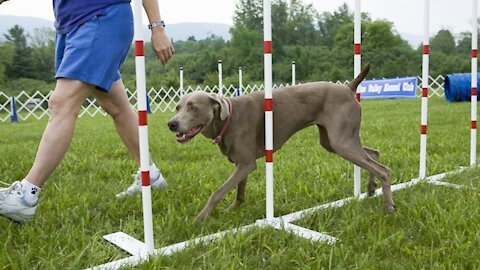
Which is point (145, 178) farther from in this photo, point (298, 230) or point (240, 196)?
point (240, 196)

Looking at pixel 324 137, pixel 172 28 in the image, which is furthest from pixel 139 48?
pixel 172 28

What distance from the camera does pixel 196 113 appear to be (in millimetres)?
2439

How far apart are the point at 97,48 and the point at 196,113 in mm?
564

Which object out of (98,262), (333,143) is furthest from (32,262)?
(333,143)

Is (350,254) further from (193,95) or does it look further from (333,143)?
(193,95)

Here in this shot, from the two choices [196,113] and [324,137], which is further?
[324,137]

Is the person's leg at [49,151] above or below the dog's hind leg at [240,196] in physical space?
above

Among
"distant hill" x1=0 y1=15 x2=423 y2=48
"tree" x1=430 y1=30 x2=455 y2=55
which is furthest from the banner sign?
"tree" x1=430 y1=30 x2=455 y2=55

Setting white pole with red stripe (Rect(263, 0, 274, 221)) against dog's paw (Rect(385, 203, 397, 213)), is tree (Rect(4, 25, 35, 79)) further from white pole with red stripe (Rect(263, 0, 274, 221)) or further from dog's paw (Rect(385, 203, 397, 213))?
dog's paw (Rect(385, 203, 397, 213))

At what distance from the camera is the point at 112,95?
112 inches

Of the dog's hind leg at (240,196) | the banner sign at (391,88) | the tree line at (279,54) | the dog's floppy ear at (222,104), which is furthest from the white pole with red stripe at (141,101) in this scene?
the tree line at (279,54)

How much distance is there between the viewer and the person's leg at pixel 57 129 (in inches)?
92.7

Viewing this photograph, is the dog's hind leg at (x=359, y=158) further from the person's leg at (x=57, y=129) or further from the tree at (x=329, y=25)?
the tree at (x=329, y=25)

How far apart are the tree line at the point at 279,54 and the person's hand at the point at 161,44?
19.3 meters
